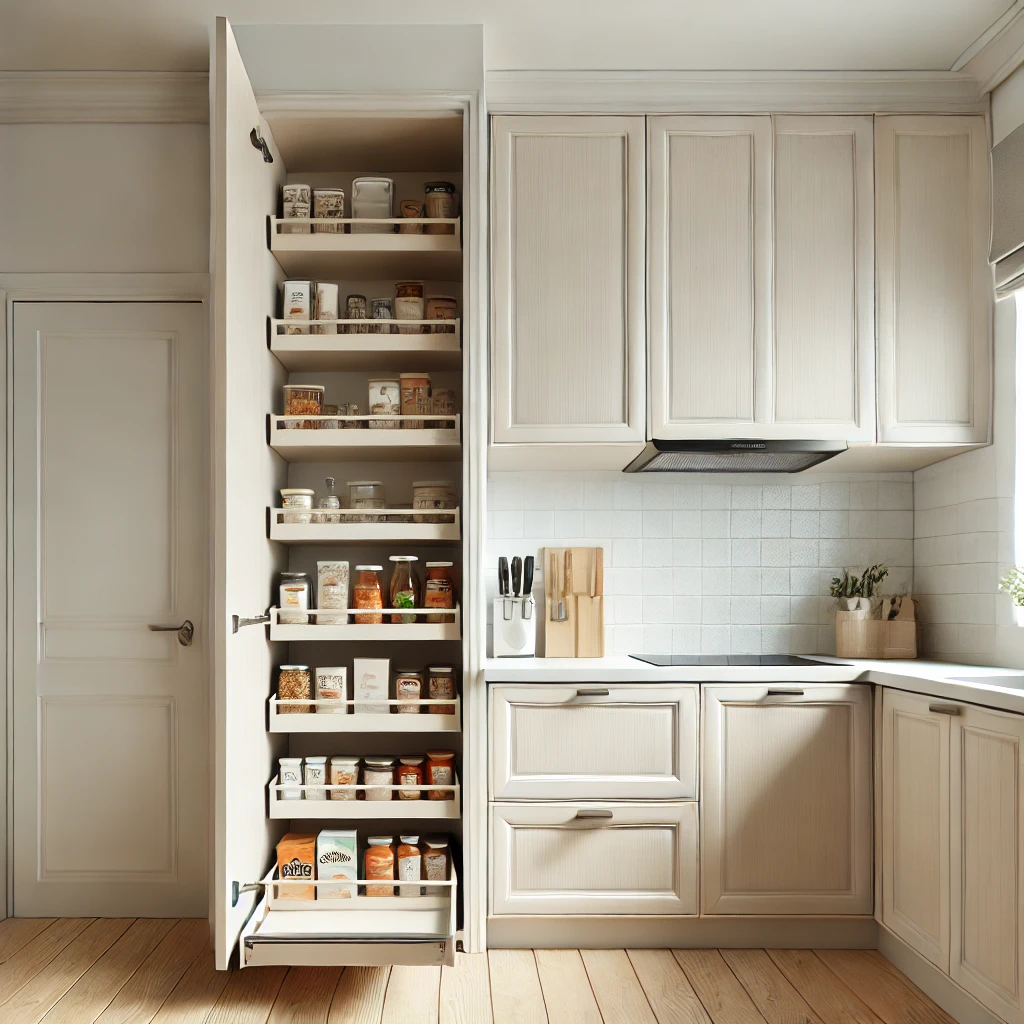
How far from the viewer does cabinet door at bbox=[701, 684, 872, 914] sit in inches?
104

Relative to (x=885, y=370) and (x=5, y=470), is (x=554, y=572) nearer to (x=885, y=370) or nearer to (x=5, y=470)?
(x=885, y=370)

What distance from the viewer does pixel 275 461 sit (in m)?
2.84

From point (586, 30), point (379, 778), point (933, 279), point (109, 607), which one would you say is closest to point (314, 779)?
point (379, 778)

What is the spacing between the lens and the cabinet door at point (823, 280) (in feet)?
9.29

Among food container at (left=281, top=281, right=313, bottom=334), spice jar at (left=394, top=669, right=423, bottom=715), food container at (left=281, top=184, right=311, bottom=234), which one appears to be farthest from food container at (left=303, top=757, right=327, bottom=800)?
food container at (left=281, top=184, right=311, bottom=234)

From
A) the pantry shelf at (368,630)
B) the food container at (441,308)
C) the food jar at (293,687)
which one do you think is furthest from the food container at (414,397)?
the food jar at (293,687)

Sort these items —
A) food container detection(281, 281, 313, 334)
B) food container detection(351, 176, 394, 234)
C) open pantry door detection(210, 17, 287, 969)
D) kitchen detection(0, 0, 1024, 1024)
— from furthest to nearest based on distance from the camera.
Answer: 1. food container detection(351, 176, 394, 234)
2. food container detection(281, 281, 313, 334)
3. kitchen detection(0, 0, 1024, 1024)
4. open pantry door detection(210, 17, 287, 969)

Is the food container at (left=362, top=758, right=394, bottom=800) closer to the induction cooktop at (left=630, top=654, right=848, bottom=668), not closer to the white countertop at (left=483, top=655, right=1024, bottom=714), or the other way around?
the white countertop at (left=483, top=655, right=1024, bottom=714)

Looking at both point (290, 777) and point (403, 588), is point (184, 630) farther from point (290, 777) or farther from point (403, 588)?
point (403, 588)

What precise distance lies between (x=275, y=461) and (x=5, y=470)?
89 centimetres

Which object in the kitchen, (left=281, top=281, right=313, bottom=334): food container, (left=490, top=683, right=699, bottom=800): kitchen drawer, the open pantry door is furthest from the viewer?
(left=281, top=281, right=313, bottom=334): food container

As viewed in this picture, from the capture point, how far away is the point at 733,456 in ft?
9.60

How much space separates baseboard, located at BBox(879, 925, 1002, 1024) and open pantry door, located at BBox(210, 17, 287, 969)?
1.73 m

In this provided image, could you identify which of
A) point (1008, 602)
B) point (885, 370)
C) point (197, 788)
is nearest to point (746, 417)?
point (885, 370)
